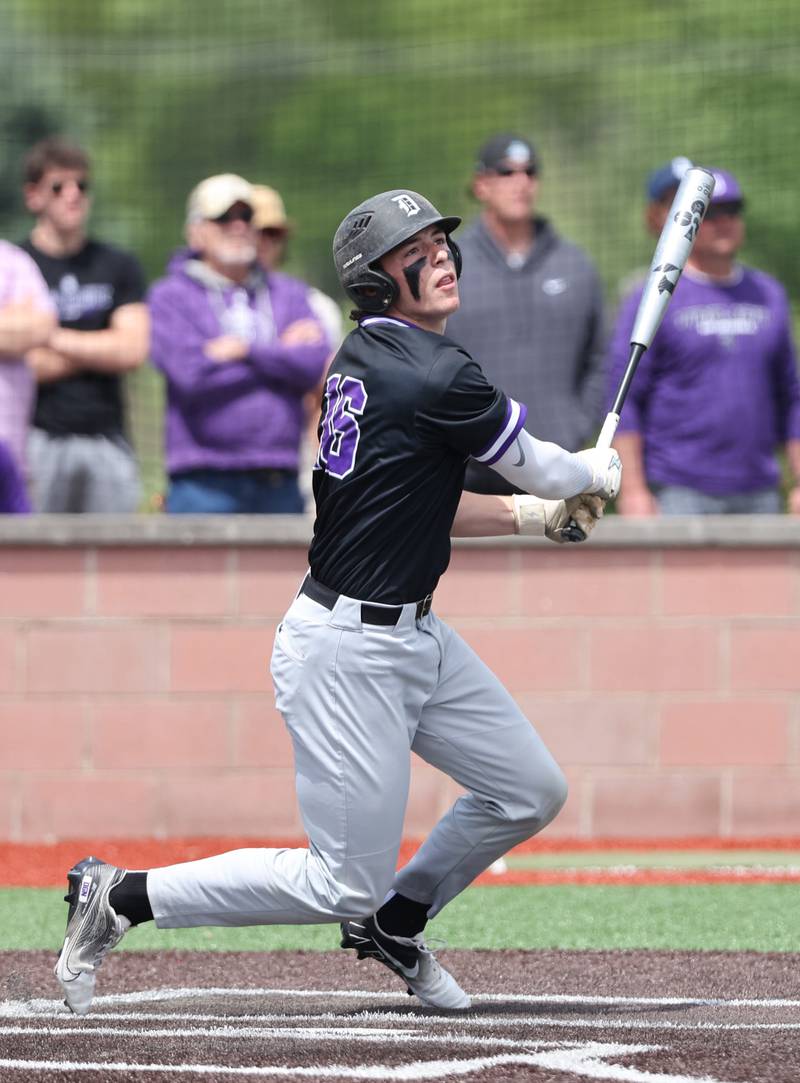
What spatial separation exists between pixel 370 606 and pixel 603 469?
670mm

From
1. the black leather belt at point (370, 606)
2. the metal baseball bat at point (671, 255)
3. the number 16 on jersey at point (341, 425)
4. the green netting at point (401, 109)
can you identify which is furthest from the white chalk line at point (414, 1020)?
the green netting at point (401, 109)

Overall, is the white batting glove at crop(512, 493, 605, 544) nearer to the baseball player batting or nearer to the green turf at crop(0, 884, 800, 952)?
the baseball player batting

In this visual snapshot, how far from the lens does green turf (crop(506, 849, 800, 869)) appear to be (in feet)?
26.2

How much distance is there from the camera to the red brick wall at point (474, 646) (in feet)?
28.4

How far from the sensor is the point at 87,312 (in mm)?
8906

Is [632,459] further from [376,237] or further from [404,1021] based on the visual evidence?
[404,1021]

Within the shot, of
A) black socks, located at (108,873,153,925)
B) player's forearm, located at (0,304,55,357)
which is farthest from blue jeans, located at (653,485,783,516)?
black socks, located at (108,873,153,925)

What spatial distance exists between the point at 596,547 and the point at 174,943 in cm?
297

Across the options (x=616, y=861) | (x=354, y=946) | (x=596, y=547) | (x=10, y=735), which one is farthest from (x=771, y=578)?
(x=354, y=946)

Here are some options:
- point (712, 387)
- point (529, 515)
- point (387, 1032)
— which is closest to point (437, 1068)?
point (387, 1032)

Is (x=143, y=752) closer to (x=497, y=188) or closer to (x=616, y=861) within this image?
(x=616, y=861)

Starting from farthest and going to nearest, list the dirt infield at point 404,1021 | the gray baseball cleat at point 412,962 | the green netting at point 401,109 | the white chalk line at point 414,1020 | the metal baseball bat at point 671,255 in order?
the green netting at point 401,109 < the metal baseball bat at point 671,255 < the gray baseball cleat at point 412,962 < the white chalk line at point 414,1020 < the dirt infield at point 404,1021

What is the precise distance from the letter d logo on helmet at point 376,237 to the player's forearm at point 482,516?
1.87 ft

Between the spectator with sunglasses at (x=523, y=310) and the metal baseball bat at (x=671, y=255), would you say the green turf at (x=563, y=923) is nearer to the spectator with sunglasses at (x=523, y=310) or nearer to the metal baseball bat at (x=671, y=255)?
the metal baseball bat at (x=671, y=255)
